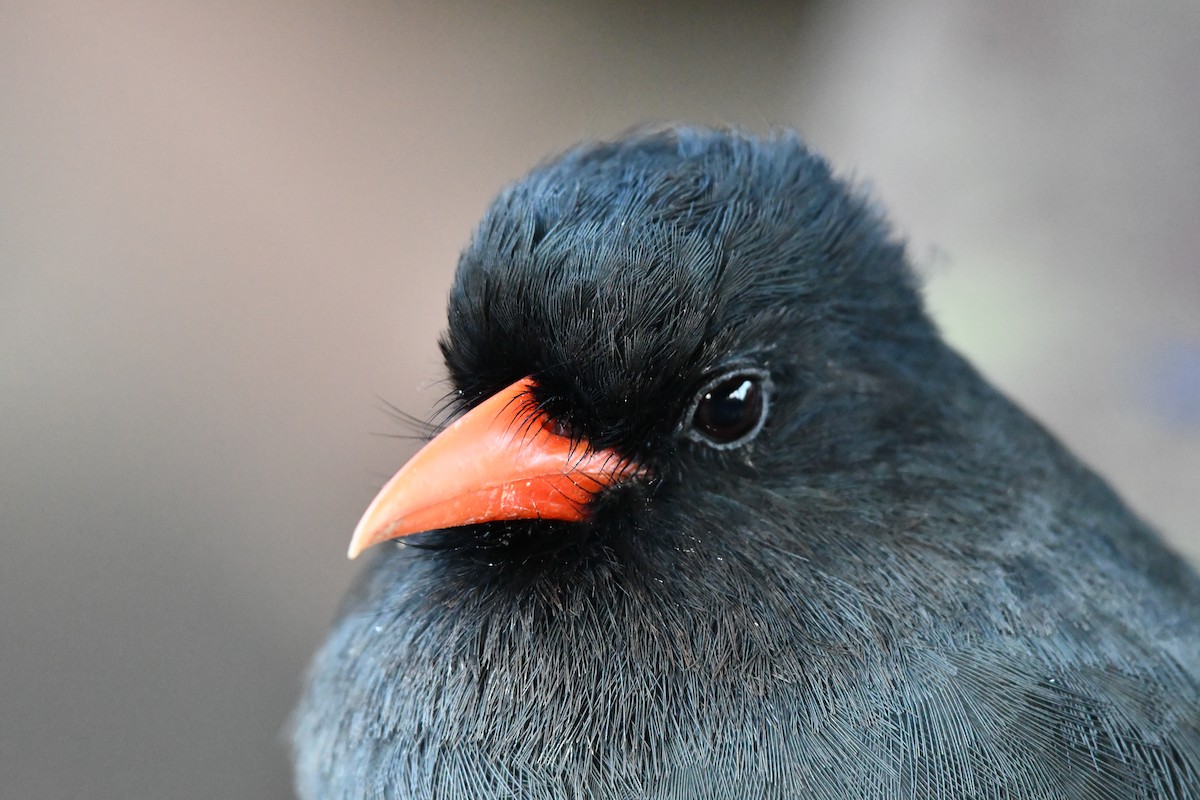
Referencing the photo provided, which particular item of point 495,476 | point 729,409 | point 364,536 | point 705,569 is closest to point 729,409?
point 729,409

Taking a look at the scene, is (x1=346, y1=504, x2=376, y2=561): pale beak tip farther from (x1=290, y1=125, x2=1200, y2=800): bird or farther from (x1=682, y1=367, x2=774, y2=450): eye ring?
(x1=682, y1=367, x2=774, y2=450): eye ring

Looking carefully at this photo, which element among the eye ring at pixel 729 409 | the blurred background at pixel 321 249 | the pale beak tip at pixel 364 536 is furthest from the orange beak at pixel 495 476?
the blurred background at pixel 321 249

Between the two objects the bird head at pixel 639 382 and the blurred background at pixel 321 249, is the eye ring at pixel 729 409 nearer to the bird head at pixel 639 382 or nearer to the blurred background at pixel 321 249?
the bird head at pixel 639 382

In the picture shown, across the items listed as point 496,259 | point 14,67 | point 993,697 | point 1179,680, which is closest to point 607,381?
point 496,259

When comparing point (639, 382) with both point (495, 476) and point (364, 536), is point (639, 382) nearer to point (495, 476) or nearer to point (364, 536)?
point (495, 476)

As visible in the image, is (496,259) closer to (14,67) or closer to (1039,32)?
(1039,32)

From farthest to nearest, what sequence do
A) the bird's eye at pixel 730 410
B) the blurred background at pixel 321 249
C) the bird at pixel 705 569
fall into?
1. the blurred background at pixel 321 249
2. the bird's eye at pixel 730 410
3. the bird at pixel 705 569

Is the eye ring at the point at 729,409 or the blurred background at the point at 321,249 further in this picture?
the blurred background at the point at 321,249
